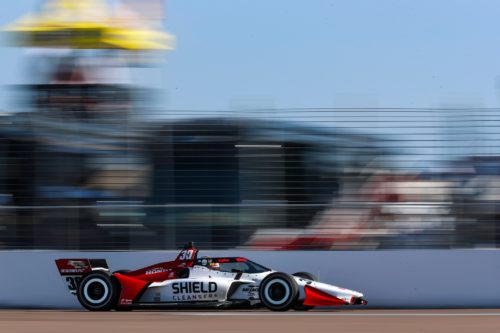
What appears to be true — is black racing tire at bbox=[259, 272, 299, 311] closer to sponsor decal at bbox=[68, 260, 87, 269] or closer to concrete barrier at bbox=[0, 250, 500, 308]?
concrete barrier at bbox=[0, 250, 500, 308]

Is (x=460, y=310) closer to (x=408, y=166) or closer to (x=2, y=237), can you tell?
(x=408, y=166)

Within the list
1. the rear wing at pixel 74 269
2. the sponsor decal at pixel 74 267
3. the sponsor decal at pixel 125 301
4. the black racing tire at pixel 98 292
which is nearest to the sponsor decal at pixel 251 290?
the sponsor decal at pixel 125 301

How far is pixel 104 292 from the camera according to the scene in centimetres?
1046

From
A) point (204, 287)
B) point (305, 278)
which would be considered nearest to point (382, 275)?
point (305, 278)

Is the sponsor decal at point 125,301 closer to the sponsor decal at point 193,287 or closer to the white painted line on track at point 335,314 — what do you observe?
the sponsor decal at point 193,287

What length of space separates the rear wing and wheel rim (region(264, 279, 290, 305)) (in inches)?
81.0

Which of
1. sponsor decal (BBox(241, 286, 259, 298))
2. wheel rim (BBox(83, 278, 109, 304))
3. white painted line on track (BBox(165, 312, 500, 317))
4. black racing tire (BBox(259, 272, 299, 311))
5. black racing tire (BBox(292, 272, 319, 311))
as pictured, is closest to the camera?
white painted line on track (BBox(165, 312, 500, 317))

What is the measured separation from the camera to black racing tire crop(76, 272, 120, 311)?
10406 millimetres

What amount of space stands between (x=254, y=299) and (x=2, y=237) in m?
3.48

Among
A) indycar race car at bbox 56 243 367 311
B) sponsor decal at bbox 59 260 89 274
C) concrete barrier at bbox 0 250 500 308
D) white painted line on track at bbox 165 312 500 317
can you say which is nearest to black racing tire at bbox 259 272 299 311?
indycar race car at bbox 56 243 367 311

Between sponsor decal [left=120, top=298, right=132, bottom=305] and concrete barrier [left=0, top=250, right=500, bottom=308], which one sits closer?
sponsor decal [left=120, top=298, right=132, bottom=305]

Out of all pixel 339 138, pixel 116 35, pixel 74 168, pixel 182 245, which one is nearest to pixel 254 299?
pixel 182 245

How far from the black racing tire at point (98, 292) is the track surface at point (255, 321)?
0.25 metres

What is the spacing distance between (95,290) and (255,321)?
2594mm
